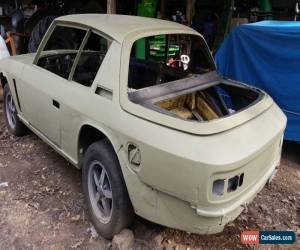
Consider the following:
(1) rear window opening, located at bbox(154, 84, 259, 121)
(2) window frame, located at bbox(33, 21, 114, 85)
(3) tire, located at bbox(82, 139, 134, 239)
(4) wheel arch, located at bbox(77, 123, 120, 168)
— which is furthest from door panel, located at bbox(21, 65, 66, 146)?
(1) rear window opening, located at bbox(154, 84, 259, 121)

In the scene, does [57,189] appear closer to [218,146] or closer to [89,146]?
[89,146]

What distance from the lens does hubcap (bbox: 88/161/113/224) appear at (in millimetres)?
2924

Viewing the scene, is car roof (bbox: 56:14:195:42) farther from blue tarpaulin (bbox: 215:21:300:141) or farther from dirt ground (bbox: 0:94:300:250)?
dirt ground (bbox: 0:94:300:250)

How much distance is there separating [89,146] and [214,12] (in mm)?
7501

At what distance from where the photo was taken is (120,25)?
10.1 feet

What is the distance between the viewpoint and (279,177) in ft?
13.5

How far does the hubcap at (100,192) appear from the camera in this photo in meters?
2.92

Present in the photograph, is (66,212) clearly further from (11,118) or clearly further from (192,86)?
(11,118)

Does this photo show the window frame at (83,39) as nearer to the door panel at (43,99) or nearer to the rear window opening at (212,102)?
the door panel at (43,99)

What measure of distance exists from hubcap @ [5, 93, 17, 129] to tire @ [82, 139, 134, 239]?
216cm

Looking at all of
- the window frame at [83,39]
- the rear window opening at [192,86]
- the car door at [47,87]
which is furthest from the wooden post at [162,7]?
the window frame at [83,39]

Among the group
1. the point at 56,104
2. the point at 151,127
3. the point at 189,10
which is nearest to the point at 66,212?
the point at 56,104

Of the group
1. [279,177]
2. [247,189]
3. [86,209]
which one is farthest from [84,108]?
[279,177]

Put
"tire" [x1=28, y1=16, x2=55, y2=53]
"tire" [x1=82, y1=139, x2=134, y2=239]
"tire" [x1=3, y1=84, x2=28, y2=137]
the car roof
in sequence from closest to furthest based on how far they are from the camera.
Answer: "tire" [x1=82, y1=139, x2=134, y2=239]
the car roof
"tire" [x1=3, y1=84, x2=28, y2=137]
"tire" [x1=28, y1=16, x2=55, y2=53]
